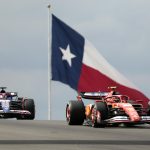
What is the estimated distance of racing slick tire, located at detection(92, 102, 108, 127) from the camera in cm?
2852

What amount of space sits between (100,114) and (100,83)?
1747mm

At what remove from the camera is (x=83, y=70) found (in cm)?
3014

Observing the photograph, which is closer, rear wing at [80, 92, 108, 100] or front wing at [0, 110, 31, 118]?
rear wing at [80, 92, 108, 100]

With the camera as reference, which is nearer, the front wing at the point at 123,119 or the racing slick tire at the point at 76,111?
the front wing at the point at 123,119

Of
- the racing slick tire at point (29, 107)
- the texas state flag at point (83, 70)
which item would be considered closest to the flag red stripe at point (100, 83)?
the texas state flag at point (83, 70)

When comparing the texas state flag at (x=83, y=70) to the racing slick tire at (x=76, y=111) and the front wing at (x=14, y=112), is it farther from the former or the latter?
the front wing at (x=14, y=112)

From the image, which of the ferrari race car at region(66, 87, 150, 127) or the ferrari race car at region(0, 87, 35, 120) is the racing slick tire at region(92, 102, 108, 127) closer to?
the ferrari race car at region(66, 87, 150, 127)

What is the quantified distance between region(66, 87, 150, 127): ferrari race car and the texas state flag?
0.43 m

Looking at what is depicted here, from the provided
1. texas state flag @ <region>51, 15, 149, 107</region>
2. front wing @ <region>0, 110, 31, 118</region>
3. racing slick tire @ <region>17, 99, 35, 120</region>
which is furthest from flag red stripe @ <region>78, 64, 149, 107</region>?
racing slick tire @ <region>17, 99, 35, 120</region>

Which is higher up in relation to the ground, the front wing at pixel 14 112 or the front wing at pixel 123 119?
the front wing at pixel 14 112

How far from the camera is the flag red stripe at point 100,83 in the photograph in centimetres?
2925

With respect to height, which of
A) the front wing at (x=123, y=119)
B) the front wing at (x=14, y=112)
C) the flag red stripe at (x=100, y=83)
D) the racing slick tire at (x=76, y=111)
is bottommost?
the front wing at (x=123, y=119)

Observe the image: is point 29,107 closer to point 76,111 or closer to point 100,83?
point 76,111

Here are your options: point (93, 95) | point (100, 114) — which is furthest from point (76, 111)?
point (100, 114)
